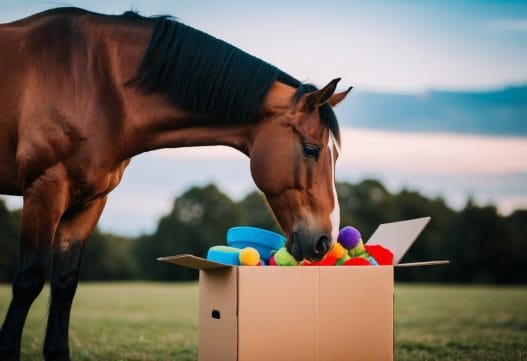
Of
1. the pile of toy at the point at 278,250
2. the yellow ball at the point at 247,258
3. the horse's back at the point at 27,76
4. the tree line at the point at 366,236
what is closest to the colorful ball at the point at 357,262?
the pile of toy at the point at 278,250

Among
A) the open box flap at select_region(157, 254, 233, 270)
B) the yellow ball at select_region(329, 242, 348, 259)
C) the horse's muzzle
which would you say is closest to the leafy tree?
the yellow ball at select_region(329, 242, 348, 259)

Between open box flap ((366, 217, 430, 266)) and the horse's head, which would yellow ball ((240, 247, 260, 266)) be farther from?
open box flap ((366, 217, 430, 266))

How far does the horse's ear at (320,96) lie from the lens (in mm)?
3402

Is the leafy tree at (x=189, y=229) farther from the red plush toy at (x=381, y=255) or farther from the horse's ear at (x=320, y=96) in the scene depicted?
the horse's ear at (x=320, y=96)

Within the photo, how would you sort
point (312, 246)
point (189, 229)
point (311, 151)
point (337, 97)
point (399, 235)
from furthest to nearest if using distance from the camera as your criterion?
point (189, 229) → point (399, 235) → point (337, 97) → point (311, 151) → point (312, 246)

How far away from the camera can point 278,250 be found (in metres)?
3.74

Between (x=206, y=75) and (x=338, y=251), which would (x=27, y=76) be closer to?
(x=206, y=75)

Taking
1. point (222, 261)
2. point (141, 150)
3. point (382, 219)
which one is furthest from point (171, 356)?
point (382, 219)

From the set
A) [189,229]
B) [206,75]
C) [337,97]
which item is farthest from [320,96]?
[189,229]

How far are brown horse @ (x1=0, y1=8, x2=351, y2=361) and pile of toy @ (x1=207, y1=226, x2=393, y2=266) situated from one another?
0.35 m

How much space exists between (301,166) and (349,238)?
744mm

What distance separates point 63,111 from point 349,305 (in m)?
2.10

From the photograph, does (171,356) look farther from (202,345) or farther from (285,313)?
(285,313)

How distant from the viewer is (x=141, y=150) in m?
3.88
